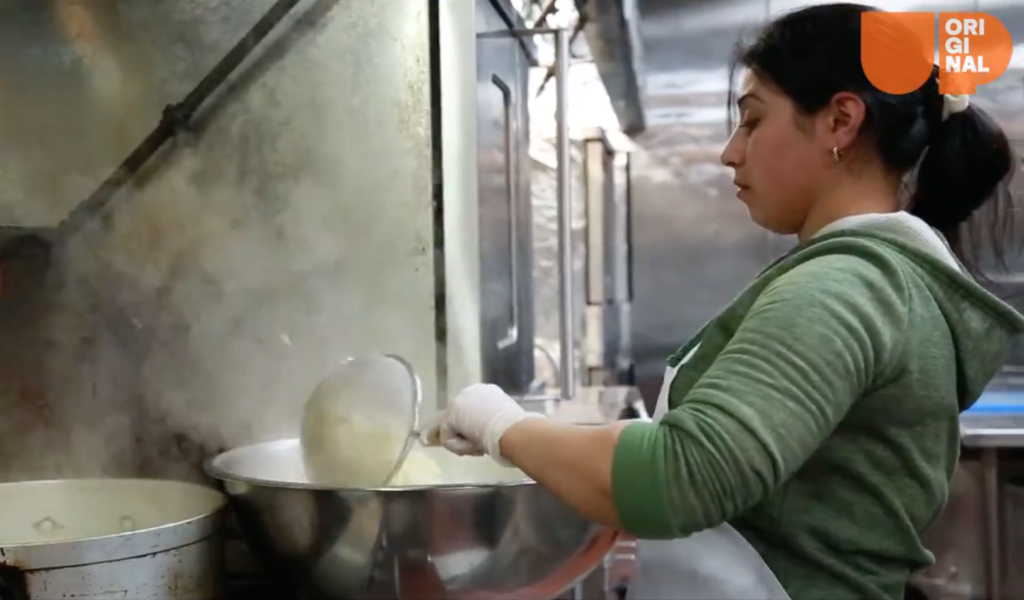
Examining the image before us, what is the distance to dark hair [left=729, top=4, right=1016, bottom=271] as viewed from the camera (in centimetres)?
70

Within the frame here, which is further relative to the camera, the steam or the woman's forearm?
the steam

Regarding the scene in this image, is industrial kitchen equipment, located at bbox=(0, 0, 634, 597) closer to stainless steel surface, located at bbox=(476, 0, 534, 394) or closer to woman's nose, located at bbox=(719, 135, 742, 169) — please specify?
stainless steel surface, located at bbox=(476, 0, 534, 394)

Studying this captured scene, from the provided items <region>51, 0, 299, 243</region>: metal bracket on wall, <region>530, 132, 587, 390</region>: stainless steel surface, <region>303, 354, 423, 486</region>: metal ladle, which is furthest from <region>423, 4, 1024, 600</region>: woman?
<region>530, 132, 587, 390</region>: stainless steel surface

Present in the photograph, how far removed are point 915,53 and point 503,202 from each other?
0.93 meters

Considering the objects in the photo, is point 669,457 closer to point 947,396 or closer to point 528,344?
point 947,396

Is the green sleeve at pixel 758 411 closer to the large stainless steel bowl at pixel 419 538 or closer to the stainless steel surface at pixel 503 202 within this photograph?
the large stainless steel bowl at pixel 419 538

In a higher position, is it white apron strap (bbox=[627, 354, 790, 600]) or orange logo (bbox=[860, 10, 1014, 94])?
orange logo (bbox=[860, 10, 1014, 94])

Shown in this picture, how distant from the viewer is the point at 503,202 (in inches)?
63.2

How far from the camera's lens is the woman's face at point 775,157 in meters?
0.71

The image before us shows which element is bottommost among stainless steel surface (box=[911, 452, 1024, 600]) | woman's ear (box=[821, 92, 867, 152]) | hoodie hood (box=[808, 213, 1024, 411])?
stainless steel surface (box=[911, 452, 1024, 600])

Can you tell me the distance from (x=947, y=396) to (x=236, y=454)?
2.44 ft

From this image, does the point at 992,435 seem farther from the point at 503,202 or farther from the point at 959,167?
the point at 959,167

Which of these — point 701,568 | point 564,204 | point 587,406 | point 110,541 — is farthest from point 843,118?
point 587,406

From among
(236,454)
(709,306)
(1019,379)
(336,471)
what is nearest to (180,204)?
(236,454)
